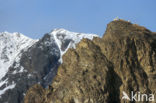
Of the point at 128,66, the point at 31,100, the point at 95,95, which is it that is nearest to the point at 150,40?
the point at 128,66

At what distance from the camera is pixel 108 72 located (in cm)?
5447

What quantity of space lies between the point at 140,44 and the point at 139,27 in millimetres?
5484

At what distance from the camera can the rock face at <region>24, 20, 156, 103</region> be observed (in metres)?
52.5

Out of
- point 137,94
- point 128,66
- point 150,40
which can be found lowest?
point 137,94

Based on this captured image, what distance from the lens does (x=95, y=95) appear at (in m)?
51.6

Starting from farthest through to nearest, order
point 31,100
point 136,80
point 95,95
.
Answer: point 31,100 → point 136,80 → point 95,95

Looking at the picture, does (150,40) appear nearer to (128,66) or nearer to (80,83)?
(128,66)

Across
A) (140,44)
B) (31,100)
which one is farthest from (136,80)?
(31,100)

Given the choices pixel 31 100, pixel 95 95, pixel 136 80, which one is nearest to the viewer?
pixel 95 95

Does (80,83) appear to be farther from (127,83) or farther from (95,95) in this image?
(127,83)

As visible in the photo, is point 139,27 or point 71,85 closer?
point 71,85

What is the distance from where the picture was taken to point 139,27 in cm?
6259

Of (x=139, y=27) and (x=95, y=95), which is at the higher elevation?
(x=139, y=27)

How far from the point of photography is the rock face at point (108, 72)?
2066 inches
